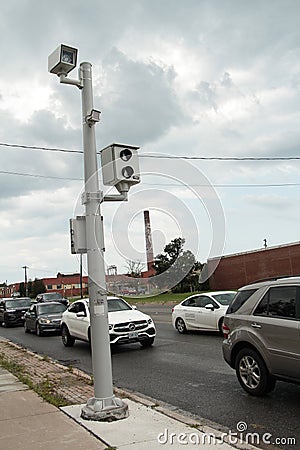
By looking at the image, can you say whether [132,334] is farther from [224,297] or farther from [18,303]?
[18,303]

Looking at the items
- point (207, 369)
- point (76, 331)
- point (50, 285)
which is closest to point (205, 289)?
point (76, 331)

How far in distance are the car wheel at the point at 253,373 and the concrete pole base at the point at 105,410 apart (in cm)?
216

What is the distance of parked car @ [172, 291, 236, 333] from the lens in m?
15.9

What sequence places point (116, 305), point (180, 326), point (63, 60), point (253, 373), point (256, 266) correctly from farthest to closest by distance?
1. point (256, 266)
2. point (180, 326)
3. point (116, 305)
4. point (253, 373)
5. point (63, 60)

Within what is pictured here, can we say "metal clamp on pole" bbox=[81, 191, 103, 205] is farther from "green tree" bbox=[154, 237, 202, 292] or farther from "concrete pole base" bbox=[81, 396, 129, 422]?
"concrete pole base" bbox=[81, 396, 129, 422]

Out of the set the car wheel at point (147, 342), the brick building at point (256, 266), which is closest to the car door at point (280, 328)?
the car wheel at point (147, 342)

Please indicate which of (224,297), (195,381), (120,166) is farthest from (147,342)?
(120,166)

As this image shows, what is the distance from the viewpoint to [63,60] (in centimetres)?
680

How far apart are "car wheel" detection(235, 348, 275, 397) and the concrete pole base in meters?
2.16

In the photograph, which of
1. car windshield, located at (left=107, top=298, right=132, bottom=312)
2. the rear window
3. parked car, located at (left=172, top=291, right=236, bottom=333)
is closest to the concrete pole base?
the rear window

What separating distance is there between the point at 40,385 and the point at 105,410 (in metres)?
3.20

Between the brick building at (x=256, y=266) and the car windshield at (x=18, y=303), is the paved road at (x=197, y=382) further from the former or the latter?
the brick building at (x=256, y=266)

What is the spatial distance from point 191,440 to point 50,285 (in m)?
106

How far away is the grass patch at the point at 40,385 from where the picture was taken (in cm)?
766
